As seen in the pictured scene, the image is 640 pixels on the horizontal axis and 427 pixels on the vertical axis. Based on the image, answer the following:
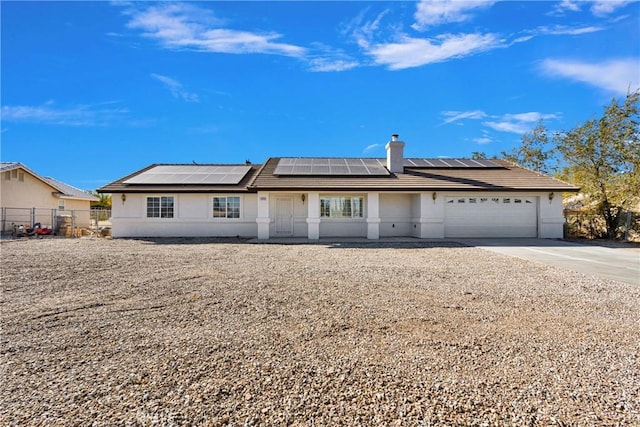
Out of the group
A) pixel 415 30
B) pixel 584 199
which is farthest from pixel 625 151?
pixel 415 30

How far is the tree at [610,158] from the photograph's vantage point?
1523 centimetres


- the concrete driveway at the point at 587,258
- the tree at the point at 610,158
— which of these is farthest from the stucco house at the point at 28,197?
the tree at the point at 610,158

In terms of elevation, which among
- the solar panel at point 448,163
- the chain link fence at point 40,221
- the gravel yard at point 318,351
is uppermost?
the solar panel at point 448,163

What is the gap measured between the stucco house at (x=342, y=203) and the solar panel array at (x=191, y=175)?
0.10 meters

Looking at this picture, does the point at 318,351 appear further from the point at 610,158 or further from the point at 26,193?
the point at 26,193

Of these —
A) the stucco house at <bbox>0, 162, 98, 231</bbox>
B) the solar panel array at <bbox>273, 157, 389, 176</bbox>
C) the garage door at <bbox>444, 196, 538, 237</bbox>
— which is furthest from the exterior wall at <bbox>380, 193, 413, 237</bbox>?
the stucco house at <bbox>0, 162, 98, 231</bbox>

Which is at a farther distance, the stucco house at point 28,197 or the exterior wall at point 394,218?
the stucco house at point 28,197

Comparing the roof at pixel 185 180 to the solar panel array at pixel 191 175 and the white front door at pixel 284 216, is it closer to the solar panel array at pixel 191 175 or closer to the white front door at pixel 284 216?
the solar panel array at pixel 191 175

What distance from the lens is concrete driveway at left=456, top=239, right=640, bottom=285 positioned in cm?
772

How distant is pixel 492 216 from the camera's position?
1609 centimetres

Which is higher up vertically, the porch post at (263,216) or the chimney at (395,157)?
the chimney at (395,157)

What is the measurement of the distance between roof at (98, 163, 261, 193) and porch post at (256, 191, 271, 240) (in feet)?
2.85

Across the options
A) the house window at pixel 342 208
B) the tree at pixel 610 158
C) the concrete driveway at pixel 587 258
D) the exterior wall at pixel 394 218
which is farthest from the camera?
the exterior wall at pixel 394 218

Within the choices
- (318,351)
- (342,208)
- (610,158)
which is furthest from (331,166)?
(318,351)
